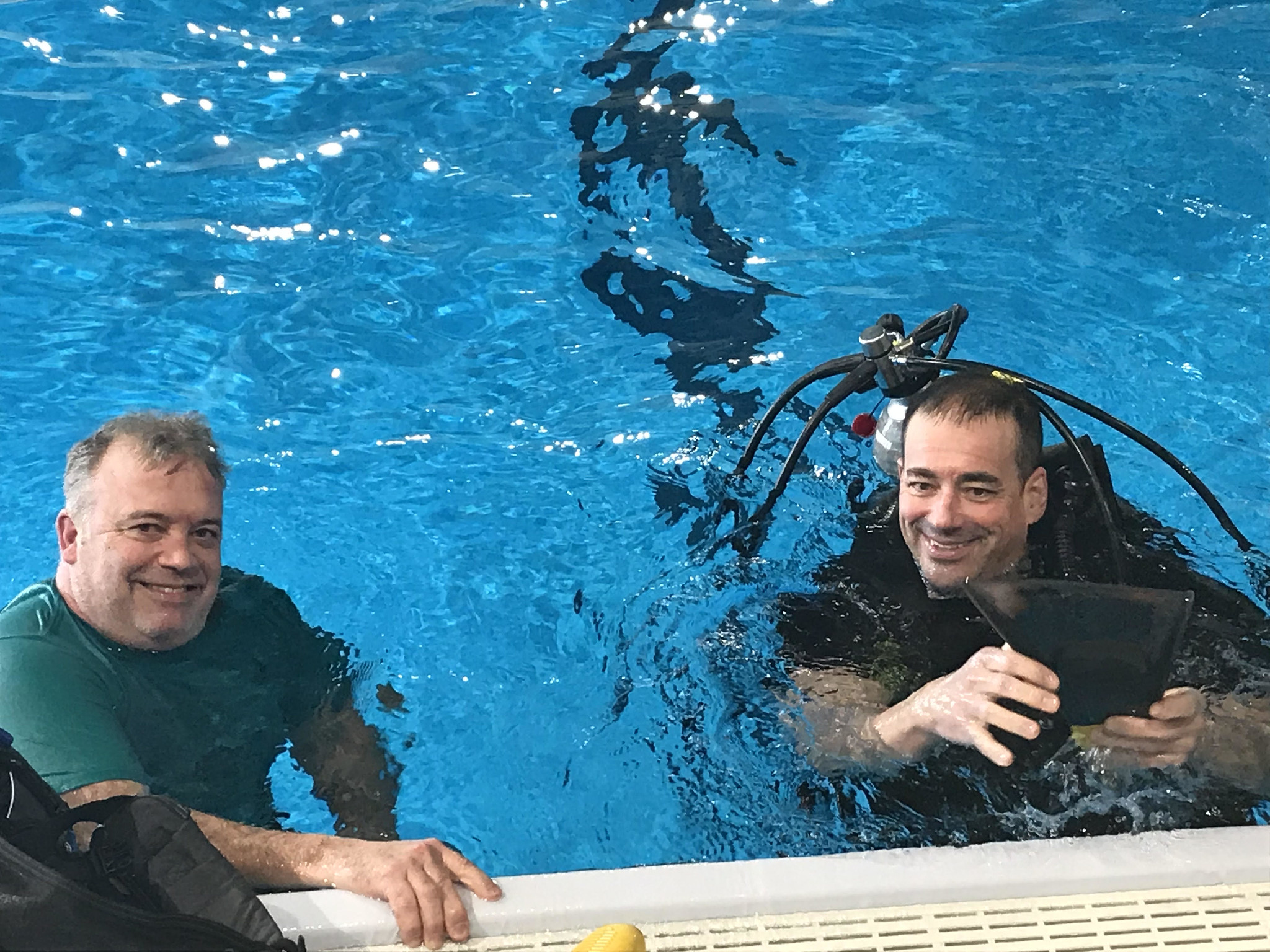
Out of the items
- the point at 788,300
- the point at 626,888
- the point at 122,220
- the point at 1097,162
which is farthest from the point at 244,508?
the point at 1097,162

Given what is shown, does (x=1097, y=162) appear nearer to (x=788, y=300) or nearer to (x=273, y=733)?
(x=788, y=300)

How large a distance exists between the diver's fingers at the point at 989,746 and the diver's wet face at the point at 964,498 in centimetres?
96

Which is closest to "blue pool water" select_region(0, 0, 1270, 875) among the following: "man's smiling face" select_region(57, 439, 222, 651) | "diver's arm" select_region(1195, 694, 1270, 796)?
"man's smiling face" select_region(57, 439, 222, 651)

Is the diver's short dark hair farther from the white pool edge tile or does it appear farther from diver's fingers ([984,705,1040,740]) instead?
the white pool edge tile

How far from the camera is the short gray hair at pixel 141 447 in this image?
2.93 m

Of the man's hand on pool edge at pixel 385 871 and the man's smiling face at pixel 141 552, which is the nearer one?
the man's hand on pool edge at pixel 385 871

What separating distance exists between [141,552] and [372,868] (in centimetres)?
111

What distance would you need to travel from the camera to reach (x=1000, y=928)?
197cm

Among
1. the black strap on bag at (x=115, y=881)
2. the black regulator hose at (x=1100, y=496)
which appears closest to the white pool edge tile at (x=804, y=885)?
the black strap on bag at (x=115, y=881)

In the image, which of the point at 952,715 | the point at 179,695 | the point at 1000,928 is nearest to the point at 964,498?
the point at 952,715

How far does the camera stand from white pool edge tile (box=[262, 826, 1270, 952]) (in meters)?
2.00

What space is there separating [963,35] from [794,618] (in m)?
4.56

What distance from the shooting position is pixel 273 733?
306cm

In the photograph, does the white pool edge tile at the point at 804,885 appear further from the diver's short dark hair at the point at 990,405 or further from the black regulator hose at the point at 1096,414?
the diver's short dark hair at the point at 990,405
